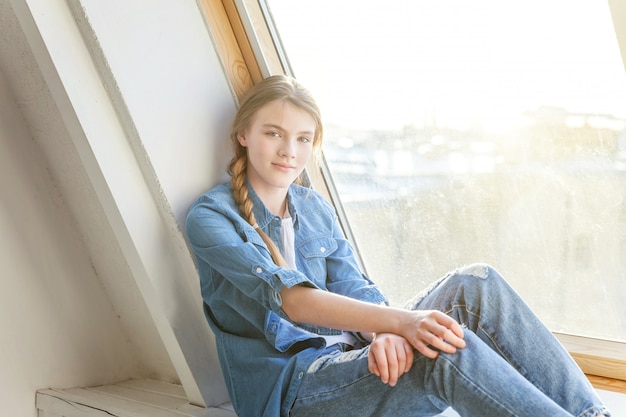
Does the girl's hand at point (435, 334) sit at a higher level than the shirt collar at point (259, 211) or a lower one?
lower

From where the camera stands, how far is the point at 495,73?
1.93m

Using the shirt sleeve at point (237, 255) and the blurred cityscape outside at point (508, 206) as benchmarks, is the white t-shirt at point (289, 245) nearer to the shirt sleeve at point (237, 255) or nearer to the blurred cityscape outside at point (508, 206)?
the shirt sleeve at point (237, 255)

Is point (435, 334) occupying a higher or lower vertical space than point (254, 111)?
lower

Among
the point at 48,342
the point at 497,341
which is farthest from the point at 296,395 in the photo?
the point at 48,342

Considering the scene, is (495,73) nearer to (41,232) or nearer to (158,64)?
(158,64)

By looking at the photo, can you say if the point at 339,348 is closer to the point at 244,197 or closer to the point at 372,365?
the point at 372,365

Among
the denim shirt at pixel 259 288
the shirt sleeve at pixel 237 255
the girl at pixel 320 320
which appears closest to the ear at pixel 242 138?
the girl at pixel 320 320

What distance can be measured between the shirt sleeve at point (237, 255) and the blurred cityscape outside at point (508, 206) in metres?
Answer: 0.55

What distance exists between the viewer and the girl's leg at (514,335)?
5.05ft

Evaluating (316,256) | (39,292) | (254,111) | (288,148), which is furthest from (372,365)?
(39,292)

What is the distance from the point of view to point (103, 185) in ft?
6.40

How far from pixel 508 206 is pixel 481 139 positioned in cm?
18

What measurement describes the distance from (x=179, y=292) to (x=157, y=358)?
0.52 metres

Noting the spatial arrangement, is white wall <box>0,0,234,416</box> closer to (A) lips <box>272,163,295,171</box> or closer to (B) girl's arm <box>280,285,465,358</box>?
(A) lips <box>272,163,295,171</box>
